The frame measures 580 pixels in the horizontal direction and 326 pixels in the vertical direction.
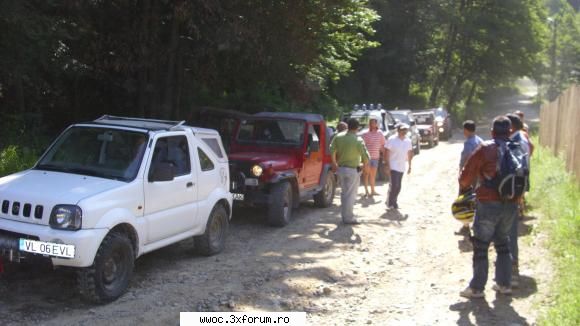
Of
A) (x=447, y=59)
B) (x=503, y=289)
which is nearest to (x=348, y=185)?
(x=503, y=289)

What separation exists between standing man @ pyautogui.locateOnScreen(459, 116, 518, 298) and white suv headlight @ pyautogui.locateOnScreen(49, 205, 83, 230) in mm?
3946

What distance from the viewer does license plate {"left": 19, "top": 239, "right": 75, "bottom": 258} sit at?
620 cm

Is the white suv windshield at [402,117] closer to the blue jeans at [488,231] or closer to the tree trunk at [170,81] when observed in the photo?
the tree trunk at [170,81]

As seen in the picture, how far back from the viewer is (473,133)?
957cm

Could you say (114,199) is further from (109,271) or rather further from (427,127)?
(427,127)

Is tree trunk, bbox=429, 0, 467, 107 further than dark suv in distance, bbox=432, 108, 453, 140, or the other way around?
tree trunk, bbox=429, 0, 467, 107

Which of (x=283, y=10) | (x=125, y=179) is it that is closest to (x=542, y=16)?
(x=283, y=10)

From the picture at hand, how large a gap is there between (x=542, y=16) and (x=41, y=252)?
63542 millimetres

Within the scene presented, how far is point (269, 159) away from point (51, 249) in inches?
211

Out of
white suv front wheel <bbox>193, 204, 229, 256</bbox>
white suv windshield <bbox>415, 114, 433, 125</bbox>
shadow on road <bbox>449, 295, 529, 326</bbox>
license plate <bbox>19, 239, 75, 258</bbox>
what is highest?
white suv windshield <bbox>415, 114, 433, 125</bbox>

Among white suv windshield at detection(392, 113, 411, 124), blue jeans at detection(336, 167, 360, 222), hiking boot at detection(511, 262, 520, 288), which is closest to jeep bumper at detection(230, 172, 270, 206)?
blue jeans at detection(336, 167, 360, 222)

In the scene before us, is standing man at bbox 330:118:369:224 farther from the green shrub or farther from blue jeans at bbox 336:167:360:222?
the green shrub

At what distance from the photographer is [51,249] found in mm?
6215

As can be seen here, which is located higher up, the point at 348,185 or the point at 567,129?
the point at 567,129
